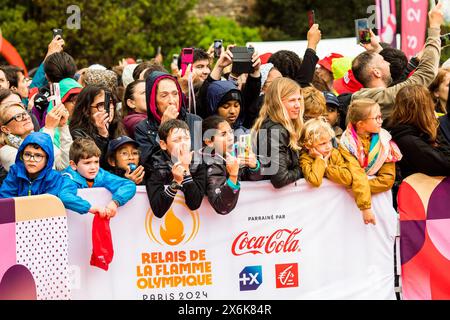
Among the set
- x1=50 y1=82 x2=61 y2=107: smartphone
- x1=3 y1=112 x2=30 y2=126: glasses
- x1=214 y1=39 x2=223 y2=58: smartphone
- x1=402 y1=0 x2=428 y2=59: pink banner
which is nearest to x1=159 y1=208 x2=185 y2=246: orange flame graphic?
x1=50 y1=82 x2=61 y2=107: smartphone

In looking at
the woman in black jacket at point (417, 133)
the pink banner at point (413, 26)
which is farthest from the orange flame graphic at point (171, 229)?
the pink banner at point (413, 26)

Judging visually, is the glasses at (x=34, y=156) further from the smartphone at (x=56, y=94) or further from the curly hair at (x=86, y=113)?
the curly hair at (x=86, y=113)

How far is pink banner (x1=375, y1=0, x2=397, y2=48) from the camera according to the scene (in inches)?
550

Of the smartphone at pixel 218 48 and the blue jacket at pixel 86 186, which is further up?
the smartphone at pixel 218 48

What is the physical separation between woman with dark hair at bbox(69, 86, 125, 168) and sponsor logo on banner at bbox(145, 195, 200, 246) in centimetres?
82

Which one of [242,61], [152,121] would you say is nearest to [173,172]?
[152,121]

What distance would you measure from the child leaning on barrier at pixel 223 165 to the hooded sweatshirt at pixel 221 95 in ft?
1.43

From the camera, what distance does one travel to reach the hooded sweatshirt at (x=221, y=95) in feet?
26.7

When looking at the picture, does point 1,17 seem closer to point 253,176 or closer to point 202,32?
point 202,32

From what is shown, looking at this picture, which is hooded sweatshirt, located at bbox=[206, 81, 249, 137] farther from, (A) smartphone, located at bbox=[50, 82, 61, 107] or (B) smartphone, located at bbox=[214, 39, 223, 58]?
(A) smartphone, located at bbox=[50, 82, 61, 107]

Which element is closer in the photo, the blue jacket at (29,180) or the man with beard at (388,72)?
the blue jacket at (29,180)

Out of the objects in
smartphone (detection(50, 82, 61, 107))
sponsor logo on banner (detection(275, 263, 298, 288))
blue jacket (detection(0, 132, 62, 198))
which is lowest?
sponsor logo on banner (detection(275, 263, 298, 288))

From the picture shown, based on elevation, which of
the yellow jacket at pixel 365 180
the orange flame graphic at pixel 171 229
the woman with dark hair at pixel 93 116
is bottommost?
the orange flame graphic at pixel 171 229

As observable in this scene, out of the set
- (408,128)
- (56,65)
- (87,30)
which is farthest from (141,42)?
(408,128)
